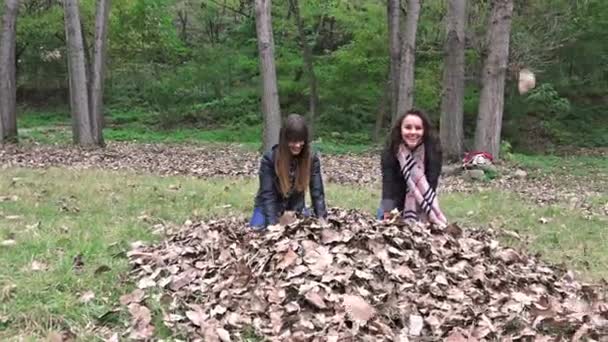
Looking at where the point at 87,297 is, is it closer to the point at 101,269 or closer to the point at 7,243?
the point at 101,269

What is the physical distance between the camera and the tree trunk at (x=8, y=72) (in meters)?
13.5

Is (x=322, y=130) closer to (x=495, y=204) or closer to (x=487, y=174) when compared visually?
(x=487, y=174)

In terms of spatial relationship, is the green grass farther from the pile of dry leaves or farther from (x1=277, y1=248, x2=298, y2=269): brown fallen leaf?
(x1=277, y1=248, x2=298, y2=269): brown fallen leaf

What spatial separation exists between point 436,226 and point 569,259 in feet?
4.33

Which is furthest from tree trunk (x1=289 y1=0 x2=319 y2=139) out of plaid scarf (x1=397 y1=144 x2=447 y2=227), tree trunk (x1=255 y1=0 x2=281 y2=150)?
plaid scarf (x1=397 y1=144 x2=447 y2=227)

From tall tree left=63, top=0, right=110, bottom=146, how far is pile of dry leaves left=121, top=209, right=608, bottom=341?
931 centimetres

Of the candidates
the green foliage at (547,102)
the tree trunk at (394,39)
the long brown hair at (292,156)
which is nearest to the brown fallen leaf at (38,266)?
the long brown hair at (292,156)

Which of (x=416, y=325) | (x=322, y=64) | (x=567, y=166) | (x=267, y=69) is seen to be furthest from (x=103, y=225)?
(x=322, y=64)

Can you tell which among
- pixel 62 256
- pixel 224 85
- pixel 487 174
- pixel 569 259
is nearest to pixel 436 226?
pixel 569 259

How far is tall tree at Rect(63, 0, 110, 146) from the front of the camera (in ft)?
41.8

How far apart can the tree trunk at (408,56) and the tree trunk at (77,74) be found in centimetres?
603

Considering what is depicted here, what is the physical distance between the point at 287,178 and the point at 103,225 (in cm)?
156

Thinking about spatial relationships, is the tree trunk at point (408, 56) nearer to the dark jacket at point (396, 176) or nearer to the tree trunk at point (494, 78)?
the tree trunk at point (494, 78)

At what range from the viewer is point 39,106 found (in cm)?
2750
